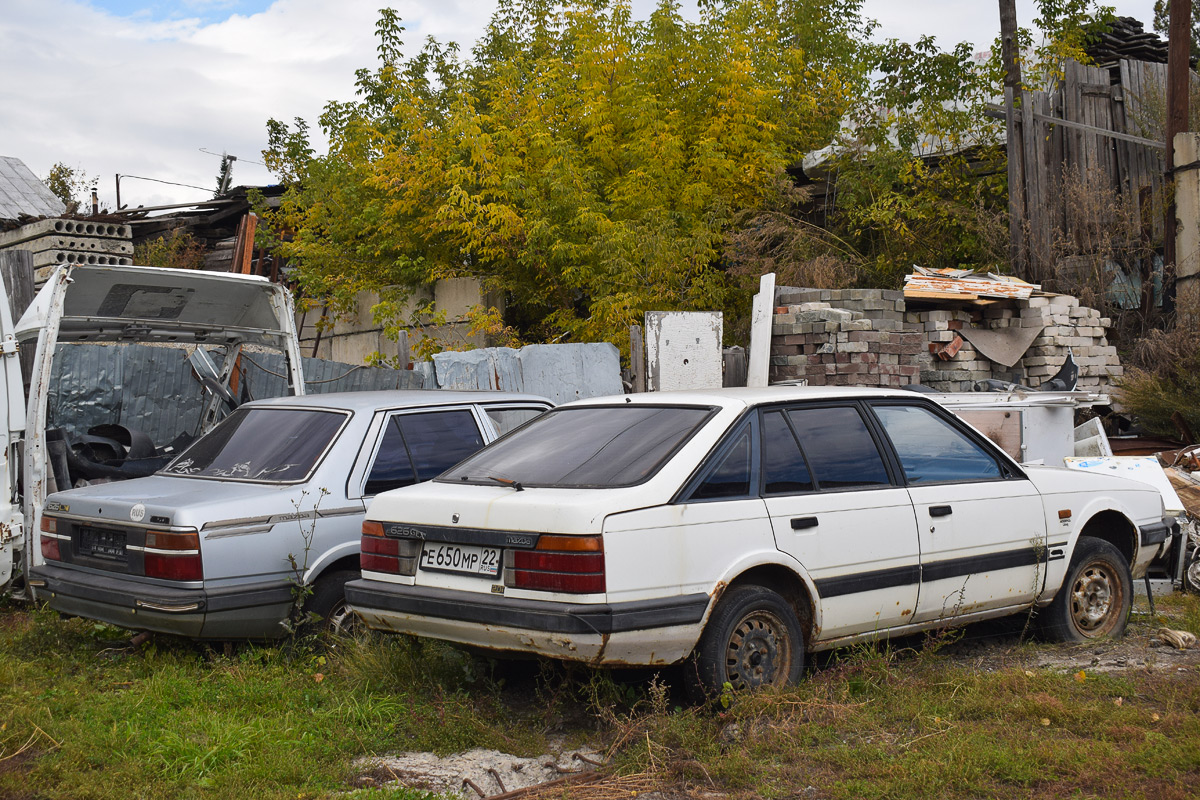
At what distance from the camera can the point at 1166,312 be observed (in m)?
12.1

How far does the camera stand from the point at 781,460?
455cm

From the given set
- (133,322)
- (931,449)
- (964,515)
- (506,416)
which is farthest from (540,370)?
(964,515)

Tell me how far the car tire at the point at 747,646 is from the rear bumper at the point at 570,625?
13 cm

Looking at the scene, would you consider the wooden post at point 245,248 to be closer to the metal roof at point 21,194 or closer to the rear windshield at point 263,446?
the rear windshield at point 263,446

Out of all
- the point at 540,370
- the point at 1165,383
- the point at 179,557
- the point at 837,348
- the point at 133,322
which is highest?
the point at 133,322

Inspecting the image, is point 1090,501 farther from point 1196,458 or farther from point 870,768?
point 1196,458

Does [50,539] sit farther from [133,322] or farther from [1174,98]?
[1174,98]

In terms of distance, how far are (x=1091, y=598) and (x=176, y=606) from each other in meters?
4.80

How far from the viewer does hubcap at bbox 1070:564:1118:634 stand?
5648 millimetres

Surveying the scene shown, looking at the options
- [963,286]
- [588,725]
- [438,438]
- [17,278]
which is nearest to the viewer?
[588,725]

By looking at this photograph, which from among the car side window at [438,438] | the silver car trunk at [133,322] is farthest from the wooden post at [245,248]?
the car side window at [438,438]

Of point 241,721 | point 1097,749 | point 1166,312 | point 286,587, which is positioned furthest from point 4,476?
point 1166,312

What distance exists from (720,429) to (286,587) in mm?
2366

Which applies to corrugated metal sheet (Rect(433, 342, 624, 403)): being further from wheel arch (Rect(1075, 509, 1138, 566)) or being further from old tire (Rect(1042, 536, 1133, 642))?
old tire (Rect(1042, 536, 1133, 642))
